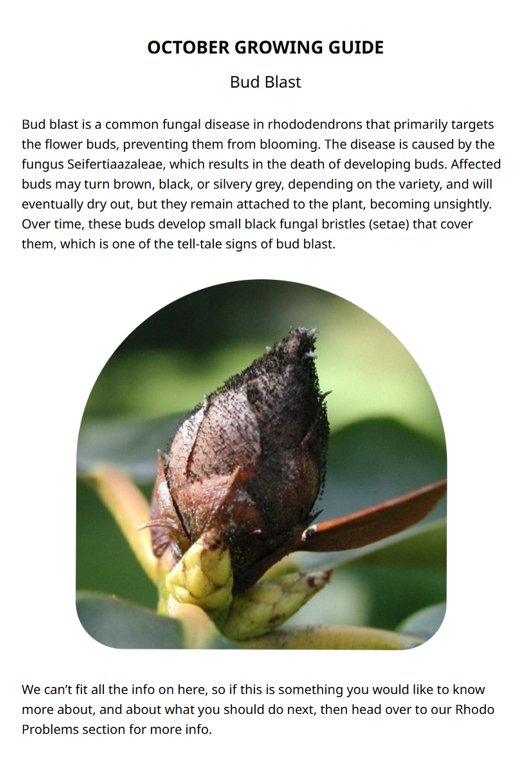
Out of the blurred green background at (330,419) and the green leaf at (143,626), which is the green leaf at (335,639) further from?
the blurred green background at (330,419)

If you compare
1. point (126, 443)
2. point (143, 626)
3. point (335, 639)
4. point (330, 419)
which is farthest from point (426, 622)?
point (126, 443)

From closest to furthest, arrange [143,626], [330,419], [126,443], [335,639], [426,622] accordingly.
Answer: [143,626] < [335,639] < [426,622] < [126,443] < [330,419]

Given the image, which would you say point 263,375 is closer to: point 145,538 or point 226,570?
point 226,570

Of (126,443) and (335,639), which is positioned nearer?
(335,639)

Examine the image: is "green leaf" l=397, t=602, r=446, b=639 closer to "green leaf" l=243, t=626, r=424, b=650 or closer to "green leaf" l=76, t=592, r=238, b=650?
"green leaf" l=243, t=626, r=424, b=650

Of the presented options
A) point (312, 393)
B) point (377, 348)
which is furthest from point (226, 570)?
point (377, 348)

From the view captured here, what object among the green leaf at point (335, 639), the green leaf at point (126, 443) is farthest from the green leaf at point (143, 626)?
the green leaf at point (126, 443)

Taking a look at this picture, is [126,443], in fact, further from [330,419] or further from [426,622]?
[426,622]
